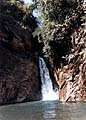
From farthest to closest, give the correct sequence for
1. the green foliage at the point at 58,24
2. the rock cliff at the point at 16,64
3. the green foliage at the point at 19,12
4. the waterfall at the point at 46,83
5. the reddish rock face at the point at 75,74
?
the green foliage at the point at 19,12, the waterfall at the point at 46,83, the rock cliff at the point at 16,64, the green foliage at the point at 58,24, the reddish rock face at the point at 75,74

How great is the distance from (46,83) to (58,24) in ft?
24.9

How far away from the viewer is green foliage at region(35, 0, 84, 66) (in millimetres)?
39219

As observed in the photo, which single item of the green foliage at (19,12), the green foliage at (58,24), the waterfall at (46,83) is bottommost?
the waterfall at (46,83)

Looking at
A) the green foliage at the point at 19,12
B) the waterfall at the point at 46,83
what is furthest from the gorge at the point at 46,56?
the green foliage at the point at 19,12

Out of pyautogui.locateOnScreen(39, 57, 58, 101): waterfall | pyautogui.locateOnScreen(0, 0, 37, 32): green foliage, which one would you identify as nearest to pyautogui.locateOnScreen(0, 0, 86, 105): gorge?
pyautogui.locateOnScreen(39, 57, 58, 101): waterfall

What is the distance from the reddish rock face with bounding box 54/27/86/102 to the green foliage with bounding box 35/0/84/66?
3.34ft

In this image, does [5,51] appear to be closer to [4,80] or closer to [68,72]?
[4,80]

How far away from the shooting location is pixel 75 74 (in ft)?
124

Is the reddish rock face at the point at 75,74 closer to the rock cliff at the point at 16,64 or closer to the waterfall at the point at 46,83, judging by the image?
the waterfall at the point at 46,83

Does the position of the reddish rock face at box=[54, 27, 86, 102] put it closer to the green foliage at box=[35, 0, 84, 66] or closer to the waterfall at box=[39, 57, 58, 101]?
the green foliage at box=[35, 0, 84, 66]

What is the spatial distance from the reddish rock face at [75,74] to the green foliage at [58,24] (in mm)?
1017

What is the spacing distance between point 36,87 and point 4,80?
175 inches

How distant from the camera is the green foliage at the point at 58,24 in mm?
39219

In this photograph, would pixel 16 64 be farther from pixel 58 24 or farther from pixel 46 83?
pixel 58 24
